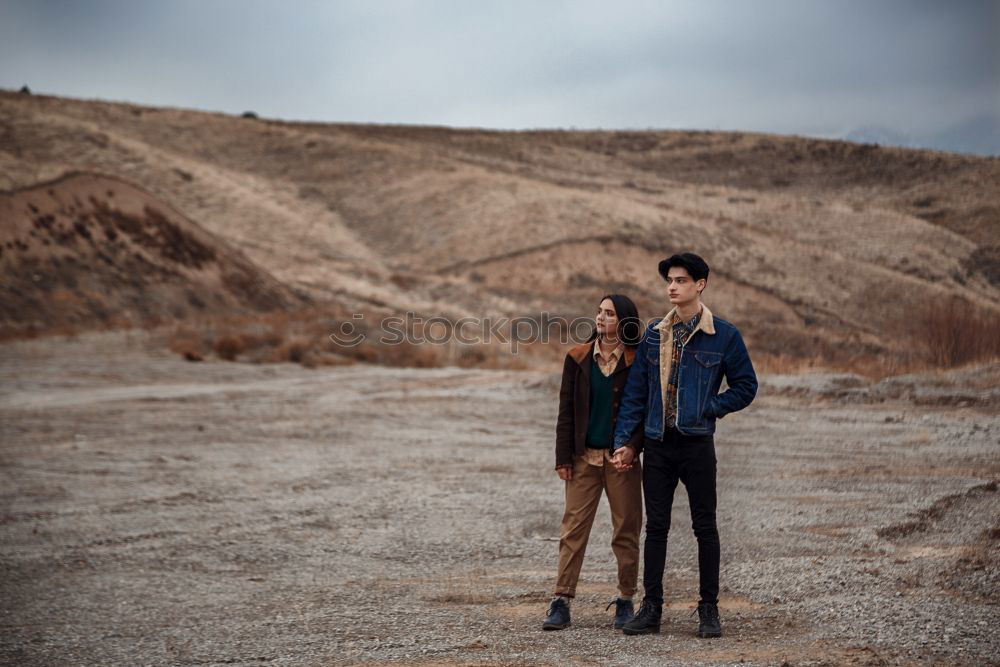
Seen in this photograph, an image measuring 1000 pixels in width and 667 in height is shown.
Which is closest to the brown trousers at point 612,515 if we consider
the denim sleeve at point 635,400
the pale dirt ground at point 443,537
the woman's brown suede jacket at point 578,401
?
the woman's brown suede jacket at point 578,401

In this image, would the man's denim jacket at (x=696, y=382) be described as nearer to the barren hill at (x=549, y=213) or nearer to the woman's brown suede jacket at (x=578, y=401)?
the woman's brown suede jacket at (x=578, y=401)

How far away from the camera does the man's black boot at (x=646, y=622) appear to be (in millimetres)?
5523

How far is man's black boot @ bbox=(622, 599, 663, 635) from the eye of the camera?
18.1ft

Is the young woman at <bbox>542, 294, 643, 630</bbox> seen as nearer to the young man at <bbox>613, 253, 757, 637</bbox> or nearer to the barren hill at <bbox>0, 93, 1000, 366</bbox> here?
the young man at <bbox>613, 253, 757, 637</bbox>

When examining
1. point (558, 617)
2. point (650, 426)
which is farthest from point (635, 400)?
point (558, 617)

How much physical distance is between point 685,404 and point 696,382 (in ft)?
0.49

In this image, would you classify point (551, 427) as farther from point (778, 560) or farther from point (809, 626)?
point (809, 626)

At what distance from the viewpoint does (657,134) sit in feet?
268

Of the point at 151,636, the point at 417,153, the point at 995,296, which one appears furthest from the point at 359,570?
the point at 417,153

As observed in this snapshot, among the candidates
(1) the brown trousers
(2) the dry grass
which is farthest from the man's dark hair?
(2) the dry grass

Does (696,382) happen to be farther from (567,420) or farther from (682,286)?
(567,420)

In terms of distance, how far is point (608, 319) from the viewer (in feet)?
18.1

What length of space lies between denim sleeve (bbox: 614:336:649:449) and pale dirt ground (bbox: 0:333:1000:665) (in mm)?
1206

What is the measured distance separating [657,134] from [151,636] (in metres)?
79.5
